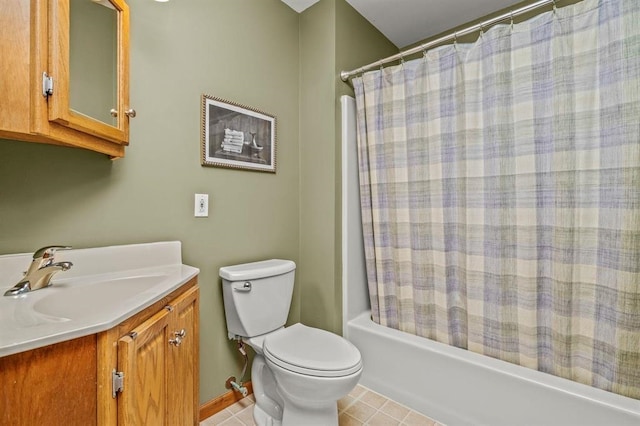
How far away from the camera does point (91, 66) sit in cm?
97

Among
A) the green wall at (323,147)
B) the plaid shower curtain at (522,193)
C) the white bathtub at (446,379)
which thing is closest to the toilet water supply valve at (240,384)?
the green wall at (323,147)

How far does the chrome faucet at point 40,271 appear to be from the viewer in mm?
874

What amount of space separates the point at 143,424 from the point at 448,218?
58.8 inches

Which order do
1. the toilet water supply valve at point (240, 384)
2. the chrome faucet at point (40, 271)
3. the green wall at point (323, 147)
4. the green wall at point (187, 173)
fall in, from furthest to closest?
the green wall at point (323, 147), the toilet water supply valve at point (240, 384), the green wall at point (187, 173), the chrome faucet at point (40, 271)

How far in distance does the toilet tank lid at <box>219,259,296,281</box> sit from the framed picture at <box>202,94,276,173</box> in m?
0.55

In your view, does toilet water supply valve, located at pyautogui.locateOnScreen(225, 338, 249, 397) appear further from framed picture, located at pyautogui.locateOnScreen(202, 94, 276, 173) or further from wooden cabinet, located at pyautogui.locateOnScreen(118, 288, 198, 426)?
framed picture, located at pyautogui.locateOnScreen(202, 94, 276, 173)

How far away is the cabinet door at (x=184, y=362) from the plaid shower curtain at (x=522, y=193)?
3.58ft

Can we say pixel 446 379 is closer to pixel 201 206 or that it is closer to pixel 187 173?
pixel 201 206

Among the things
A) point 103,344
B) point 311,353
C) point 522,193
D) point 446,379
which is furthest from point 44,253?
point 522,193

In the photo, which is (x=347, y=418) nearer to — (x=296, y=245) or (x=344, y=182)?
(x=296, y=245)

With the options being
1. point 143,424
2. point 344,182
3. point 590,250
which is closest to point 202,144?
point 344,182

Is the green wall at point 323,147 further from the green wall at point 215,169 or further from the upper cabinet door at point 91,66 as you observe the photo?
the upper cabinet door at point 91,66

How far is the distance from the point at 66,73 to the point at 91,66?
0.20m

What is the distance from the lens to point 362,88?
181cm
